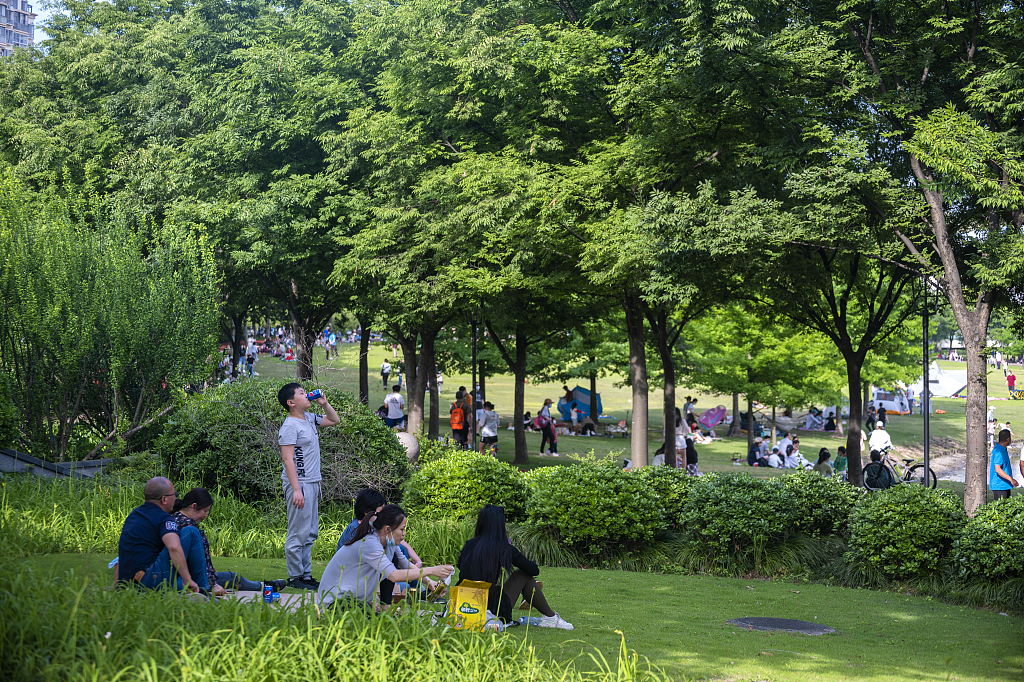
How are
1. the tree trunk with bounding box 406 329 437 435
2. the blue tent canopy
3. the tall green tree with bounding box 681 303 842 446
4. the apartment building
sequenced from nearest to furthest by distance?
1. the tree trunk with bounding box 406 329 437 435
2. the tall green tree with bounding box 681 303 842 446
3. the blue tent canopy
4. the apartment building

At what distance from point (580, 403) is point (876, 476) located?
2416 centimetres

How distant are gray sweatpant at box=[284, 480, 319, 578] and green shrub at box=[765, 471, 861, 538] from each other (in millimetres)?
6138

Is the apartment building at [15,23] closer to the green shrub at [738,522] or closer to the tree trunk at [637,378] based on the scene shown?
the tree trunk at [637,378]

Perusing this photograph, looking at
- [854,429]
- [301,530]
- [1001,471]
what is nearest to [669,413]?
[854,429]

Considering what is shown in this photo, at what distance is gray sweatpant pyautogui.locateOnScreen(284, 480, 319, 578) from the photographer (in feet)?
26.5

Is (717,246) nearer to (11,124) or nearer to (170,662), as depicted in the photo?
(170,662)

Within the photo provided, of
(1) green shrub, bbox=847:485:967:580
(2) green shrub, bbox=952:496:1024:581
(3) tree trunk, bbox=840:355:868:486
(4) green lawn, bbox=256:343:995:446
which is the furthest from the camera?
→ (4) green lawn, bbox=256:343:995:446

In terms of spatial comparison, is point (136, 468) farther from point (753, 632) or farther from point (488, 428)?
point (488, 428)

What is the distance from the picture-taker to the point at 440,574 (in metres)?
7.11

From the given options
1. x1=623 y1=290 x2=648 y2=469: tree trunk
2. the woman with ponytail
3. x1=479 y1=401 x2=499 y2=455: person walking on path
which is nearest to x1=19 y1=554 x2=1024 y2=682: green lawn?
the woman with ponytail

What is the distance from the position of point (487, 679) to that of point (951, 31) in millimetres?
12056

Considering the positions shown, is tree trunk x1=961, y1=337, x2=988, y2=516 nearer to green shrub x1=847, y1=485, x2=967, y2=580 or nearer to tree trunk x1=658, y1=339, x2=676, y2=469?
green shrub x1=847, y1=485, x2=967, y2=580

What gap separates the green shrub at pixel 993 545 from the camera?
9.41 meters

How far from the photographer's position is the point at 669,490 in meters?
11.8
